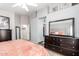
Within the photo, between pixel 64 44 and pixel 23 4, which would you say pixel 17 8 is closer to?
pixel 23 4

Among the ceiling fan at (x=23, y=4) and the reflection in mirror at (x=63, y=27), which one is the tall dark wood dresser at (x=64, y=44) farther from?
the ceiling fan at (x=23, y=4)

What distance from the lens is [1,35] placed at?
191 cm

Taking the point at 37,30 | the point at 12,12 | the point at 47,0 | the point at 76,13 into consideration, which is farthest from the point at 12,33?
the point at 76,13

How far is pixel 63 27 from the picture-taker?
2.30 m

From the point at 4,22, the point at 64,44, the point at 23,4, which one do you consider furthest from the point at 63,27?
the point at 4,22

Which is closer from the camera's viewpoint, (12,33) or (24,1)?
(24,1)

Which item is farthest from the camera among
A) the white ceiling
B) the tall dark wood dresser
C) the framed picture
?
the tall dark wood dresser

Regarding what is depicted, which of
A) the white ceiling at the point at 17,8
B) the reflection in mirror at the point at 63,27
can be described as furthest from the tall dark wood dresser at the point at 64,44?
the white ceiling at the point at 17,8

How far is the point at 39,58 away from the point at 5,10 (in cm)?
113

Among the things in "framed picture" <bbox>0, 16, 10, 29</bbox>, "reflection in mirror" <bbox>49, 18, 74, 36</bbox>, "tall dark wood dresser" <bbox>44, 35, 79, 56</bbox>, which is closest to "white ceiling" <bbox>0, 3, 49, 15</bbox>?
"framed picture" <bbox>0, 16, 10, 29</bbox>

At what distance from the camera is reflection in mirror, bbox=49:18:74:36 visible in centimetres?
223

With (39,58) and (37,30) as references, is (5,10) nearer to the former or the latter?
(37,30)

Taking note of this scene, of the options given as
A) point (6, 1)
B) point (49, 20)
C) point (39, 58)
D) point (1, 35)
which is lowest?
point (39, 58)

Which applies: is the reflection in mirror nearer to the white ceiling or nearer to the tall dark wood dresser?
the tall dark wood dresser
